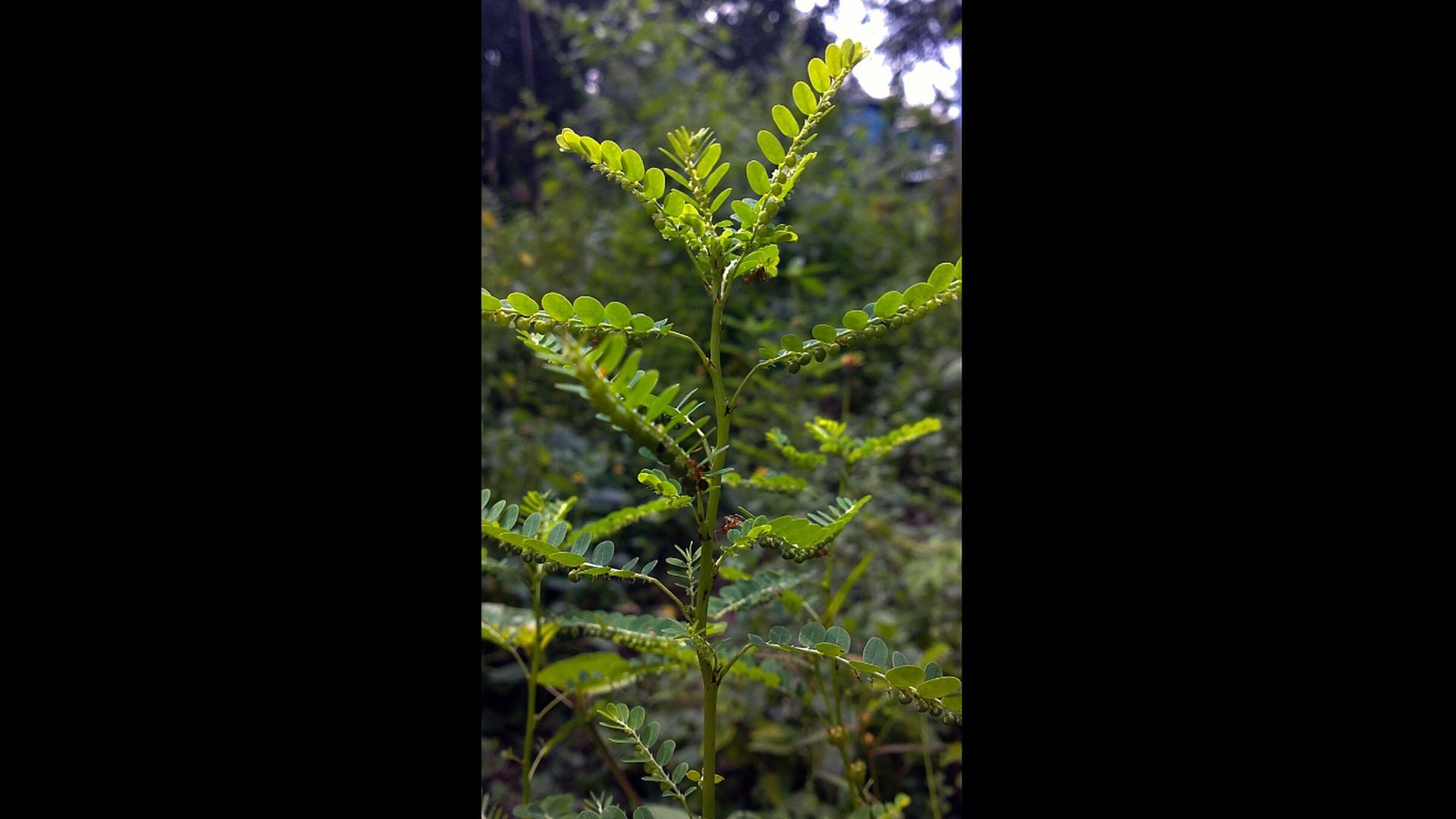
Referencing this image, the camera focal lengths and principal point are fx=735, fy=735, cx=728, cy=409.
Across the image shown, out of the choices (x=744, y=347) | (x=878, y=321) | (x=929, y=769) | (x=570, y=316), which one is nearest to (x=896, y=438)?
(x=878, y=321)

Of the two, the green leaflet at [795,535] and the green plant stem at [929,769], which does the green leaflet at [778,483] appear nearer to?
the green leaflet at [795,535]

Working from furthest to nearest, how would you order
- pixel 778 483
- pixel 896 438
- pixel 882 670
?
1. pixel 896 438
2. pixel 778 483
3. pixel 882 670

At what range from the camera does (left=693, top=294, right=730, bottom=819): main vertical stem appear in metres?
0.63

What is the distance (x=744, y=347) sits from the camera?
2.04m

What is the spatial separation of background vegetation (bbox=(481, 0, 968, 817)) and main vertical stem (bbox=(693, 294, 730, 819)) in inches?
11.9

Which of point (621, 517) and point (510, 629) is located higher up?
point (621, 517)

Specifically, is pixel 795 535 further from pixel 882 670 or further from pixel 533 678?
pixel 533 678

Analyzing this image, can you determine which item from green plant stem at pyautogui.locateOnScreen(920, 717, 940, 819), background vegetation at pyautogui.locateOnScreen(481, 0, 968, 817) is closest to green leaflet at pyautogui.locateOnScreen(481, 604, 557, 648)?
background vegetation at pyautogui.locateOnScreen(481, 0, 968, 817)

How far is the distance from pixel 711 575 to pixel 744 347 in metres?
1.44

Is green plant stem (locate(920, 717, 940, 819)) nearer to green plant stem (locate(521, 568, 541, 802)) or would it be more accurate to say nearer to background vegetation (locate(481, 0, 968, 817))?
background vegetation (locate(481, 0, 968, 817))
